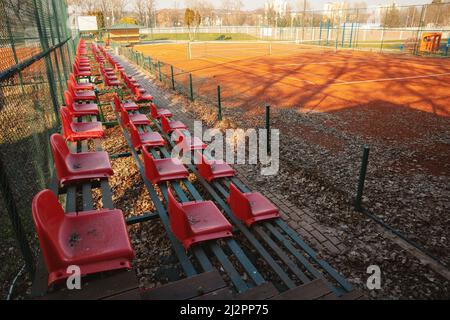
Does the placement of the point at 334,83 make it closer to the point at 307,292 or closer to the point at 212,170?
the point at 212,170

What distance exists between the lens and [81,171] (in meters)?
4.28

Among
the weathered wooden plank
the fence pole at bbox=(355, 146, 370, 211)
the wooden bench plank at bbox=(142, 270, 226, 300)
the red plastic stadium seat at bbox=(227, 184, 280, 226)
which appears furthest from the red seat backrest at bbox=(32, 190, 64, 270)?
the fence pole at bbox=(355, 146, 370, 211)

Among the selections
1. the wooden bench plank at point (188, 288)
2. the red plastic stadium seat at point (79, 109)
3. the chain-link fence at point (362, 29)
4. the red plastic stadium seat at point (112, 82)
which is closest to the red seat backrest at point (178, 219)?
the wooden bench plank at point (188, 288)

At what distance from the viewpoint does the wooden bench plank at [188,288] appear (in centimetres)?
253

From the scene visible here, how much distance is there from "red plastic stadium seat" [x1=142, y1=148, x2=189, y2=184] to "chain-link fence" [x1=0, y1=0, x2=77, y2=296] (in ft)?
4.52

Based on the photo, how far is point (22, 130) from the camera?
4898mm

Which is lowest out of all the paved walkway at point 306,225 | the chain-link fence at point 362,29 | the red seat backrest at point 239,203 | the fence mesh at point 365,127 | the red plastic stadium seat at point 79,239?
the paved walkway at point 306,225

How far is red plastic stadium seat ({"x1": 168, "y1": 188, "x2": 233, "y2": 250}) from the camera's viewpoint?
3.63 meters

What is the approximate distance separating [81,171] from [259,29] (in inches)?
2514

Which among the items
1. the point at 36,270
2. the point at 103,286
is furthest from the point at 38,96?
the point at 103,286

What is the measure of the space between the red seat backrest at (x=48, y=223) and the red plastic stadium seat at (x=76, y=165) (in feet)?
4.06

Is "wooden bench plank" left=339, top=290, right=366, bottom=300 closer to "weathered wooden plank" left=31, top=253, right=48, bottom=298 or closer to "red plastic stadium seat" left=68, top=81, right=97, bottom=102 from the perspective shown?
"weathered wooden plank" left=31, top=253, right=48, bottom=298

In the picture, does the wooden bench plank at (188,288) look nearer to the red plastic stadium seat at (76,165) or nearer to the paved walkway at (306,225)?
the paved walkway at (306,225)

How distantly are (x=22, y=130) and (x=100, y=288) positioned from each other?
3.53 metres
